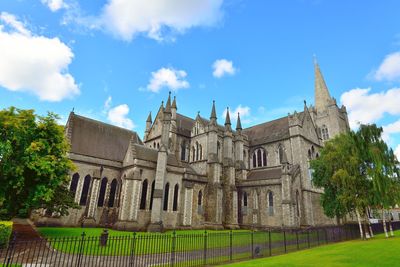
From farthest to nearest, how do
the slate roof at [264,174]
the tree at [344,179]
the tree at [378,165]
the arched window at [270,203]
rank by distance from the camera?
the slate roof at [264,174] < the arched window at [270,203] < the tree at [344,179] < the tree at [378,165]

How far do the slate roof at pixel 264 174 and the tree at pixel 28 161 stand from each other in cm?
2406

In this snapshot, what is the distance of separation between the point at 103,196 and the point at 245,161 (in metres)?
22.4

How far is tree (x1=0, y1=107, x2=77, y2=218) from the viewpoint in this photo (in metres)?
16.6

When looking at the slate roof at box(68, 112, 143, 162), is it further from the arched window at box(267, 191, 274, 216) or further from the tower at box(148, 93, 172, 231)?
the arched window at box(267, 191, 274, 216)

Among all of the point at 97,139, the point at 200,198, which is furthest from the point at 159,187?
the point at 97,139

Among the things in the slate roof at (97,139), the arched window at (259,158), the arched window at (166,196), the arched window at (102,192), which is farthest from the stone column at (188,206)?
the arched window at (259,158)

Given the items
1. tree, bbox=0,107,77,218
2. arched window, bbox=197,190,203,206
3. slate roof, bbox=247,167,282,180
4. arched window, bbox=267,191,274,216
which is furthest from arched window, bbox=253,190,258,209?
tree, bbox=0,107,77,218

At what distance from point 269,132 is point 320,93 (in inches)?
748

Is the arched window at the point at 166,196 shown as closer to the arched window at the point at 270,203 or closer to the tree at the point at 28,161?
the tree at the point at 28,161

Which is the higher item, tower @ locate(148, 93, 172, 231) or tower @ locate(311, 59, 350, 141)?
tower @ locate(311, 59, 350, 141)

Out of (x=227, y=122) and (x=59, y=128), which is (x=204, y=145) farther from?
(x=59, y=128)

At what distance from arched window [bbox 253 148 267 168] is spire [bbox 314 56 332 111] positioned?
19.4 meters

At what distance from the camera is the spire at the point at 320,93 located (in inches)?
1954

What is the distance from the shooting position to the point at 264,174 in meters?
35.0
